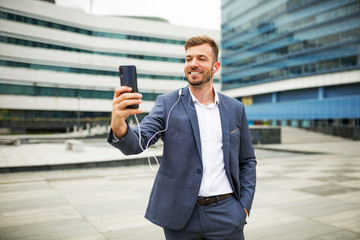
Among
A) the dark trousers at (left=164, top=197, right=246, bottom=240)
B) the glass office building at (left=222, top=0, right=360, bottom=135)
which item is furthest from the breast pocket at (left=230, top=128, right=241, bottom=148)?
the glass office building at (left=222, top=0, right=360, bottom=135)

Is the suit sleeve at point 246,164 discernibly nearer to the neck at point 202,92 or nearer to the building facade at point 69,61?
the neck at point 202,92

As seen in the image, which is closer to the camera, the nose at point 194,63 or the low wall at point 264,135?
the nose at point 194,63

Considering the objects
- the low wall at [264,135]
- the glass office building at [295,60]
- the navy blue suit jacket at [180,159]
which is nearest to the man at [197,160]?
the navy blue suit jacket at [180,159]

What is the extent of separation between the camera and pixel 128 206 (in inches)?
231

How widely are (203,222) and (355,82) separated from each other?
41212 millimetres

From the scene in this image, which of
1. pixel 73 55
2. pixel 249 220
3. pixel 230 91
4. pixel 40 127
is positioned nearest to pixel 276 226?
pixel 249 220

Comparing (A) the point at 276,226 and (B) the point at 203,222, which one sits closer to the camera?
(B) the point at 203,222

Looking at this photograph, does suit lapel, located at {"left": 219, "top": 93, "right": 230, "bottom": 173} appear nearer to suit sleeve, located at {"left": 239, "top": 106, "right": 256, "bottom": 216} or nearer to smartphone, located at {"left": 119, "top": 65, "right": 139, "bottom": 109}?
suit sleeve, located at {"left": 239, "top": 106, "right": 256, "bottom": 216}

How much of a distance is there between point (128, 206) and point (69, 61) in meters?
45.2

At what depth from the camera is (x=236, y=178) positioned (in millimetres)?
2180

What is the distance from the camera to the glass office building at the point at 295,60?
36.4m

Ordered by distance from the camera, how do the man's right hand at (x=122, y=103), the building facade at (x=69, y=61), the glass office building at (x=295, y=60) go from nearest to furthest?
the man's right hand at (x=122, y=103)
the glass office building at (x=295, y=60)
the building facade at (x=69, y=61)

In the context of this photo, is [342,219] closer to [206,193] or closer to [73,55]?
[206,193]

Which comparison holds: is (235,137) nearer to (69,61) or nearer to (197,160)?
(197,160)
